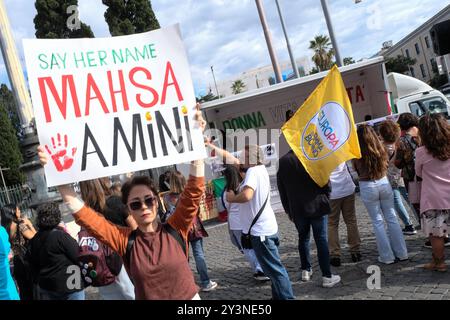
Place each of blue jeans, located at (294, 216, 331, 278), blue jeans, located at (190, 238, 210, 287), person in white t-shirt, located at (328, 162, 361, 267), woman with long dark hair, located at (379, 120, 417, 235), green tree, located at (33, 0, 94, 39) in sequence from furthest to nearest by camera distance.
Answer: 1. green tree, located at (33, 0, 94, 39)
2. woman with long dark hair, located at (379, 120, 417, 235)
3. blue jeans, located at (190, 238, 210, 287)
4. person in white t-shirt, located at (328, 162, 361, 267)
5. blue jeans, located at (294, 216, 331, 278)

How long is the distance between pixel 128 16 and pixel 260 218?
80.6ft

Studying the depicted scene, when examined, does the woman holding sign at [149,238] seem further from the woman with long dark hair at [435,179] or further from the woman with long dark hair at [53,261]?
the woman with long dark hair at [435,179]

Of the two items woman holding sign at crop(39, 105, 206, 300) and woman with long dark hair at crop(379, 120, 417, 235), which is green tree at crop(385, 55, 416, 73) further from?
woman holding sign at crop(39, 105, 206, 300)

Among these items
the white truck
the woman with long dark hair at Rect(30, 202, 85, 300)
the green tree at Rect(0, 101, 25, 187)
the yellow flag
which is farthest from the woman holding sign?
the green tree at Rect(0, 101, 25, 187)

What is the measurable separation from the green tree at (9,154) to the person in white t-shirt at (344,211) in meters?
30.3

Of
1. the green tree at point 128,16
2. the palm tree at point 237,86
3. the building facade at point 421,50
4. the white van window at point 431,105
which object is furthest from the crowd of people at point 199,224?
the palm tree at point 237,86

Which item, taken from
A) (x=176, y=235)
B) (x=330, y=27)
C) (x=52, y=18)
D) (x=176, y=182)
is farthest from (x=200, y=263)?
(x=52, y=18)

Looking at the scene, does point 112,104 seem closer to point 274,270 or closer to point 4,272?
point 4,272

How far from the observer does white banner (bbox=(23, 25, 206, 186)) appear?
276cm

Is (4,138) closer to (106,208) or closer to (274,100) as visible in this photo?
(274,100)

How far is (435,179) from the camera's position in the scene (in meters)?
4.75

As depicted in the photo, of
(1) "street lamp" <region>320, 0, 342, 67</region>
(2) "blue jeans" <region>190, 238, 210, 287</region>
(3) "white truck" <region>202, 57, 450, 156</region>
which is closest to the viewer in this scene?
(2) "blue jeans" <region>190, 238, 210, 287</region>

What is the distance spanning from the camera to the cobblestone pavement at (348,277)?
177 inches
